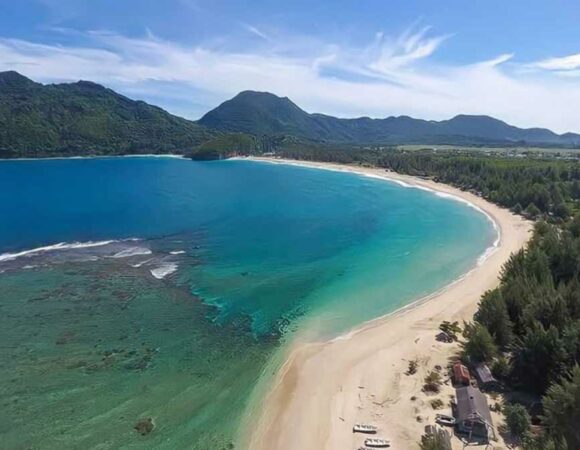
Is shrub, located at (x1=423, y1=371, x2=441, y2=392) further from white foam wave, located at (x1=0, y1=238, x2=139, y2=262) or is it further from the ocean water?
white foam wave, located at (x1=0, y1=238, x2=139, y2=262)

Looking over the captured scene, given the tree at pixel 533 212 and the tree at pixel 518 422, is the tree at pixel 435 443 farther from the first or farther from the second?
the tree at pixel 533 212

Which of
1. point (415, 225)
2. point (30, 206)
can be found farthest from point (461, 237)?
point (30, 206)

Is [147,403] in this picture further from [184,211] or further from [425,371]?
[184,211]

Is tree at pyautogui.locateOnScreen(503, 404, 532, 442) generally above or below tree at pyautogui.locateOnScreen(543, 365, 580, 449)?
below

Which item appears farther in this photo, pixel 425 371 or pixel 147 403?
pixel 425 371

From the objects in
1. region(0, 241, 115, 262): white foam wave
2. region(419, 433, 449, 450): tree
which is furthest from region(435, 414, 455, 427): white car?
region(0, 241, 115, 262): white foam wave
